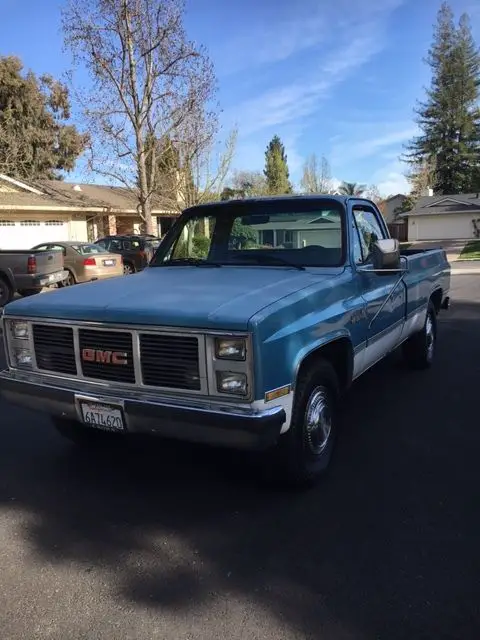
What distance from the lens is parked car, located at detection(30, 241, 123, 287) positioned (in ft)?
52.6

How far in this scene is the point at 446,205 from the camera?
4944 cm

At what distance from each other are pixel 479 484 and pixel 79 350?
2.81 meters

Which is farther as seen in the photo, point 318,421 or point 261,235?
point 261,235

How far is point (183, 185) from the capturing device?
25.1 m

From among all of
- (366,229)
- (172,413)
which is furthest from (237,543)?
(366,229)

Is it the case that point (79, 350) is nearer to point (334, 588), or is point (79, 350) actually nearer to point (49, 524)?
point (49, 524)

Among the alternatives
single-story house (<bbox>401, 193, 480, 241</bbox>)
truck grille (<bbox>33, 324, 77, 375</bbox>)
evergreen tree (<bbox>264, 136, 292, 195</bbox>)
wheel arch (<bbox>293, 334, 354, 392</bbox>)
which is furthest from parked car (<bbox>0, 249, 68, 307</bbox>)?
evergreen tree (<bbox>264, 136, 292, 195</bbox>)

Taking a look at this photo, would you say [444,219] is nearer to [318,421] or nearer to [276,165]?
[276,165]

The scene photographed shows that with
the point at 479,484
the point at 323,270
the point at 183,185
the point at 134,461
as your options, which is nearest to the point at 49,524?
the point at 134,461

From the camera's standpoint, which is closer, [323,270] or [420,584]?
[420,584]

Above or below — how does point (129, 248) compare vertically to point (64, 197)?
below

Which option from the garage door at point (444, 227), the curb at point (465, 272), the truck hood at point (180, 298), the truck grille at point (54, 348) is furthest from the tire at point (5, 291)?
the garage door at point (444, 227)

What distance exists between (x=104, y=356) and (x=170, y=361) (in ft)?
1.59

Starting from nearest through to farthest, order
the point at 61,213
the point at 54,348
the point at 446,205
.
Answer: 1. the point at 54,348
2. the point at 61,213
3. the point at 446,205
